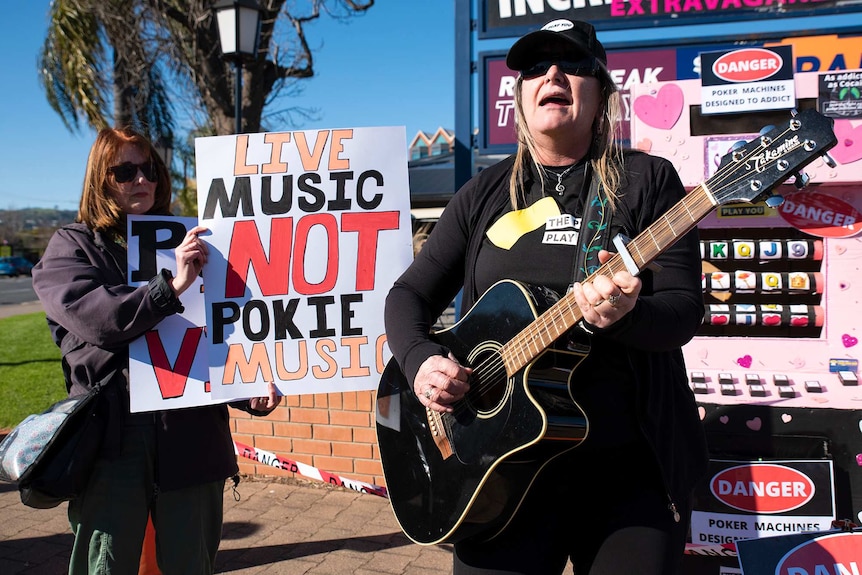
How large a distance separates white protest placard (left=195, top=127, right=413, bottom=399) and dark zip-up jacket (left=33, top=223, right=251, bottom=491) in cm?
24

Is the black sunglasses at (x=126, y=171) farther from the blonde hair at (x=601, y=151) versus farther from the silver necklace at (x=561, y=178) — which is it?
the silver necklace at (x=561, y=178)

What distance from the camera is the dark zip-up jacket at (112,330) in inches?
83.2

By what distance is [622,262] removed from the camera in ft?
5.06

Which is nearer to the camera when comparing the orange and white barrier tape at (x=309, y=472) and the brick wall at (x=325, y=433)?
the orange and white barrier tape at (x=309, y=472)

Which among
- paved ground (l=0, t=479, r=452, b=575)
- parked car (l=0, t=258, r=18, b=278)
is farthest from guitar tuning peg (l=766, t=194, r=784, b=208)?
parked car (l=0, t=258, r=18, b=278)

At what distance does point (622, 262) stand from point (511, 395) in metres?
0.43

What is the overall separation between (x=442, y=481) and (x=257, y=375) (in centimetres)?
85

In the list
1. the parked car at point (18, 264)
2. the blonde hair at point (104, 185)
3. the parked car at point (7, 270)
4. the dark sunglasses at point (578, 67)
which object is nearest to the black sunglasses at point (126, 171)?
the blonde hair at point (104, 185)

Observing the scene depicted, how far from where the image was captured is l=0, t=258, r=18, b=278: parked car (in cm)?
4391

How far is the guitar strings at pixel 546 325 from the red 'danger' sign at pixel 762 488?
1345 mm

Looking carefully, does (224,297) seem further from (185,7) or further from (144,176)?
(185,7)

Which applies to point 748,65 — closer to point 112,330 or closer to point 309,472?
point 112,330

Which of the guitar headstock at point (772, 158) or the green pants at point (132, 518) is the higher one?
the guitar headstock at point (772, 158)

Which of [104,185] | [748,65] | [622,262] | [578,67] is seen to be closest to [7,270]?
[104,185]
